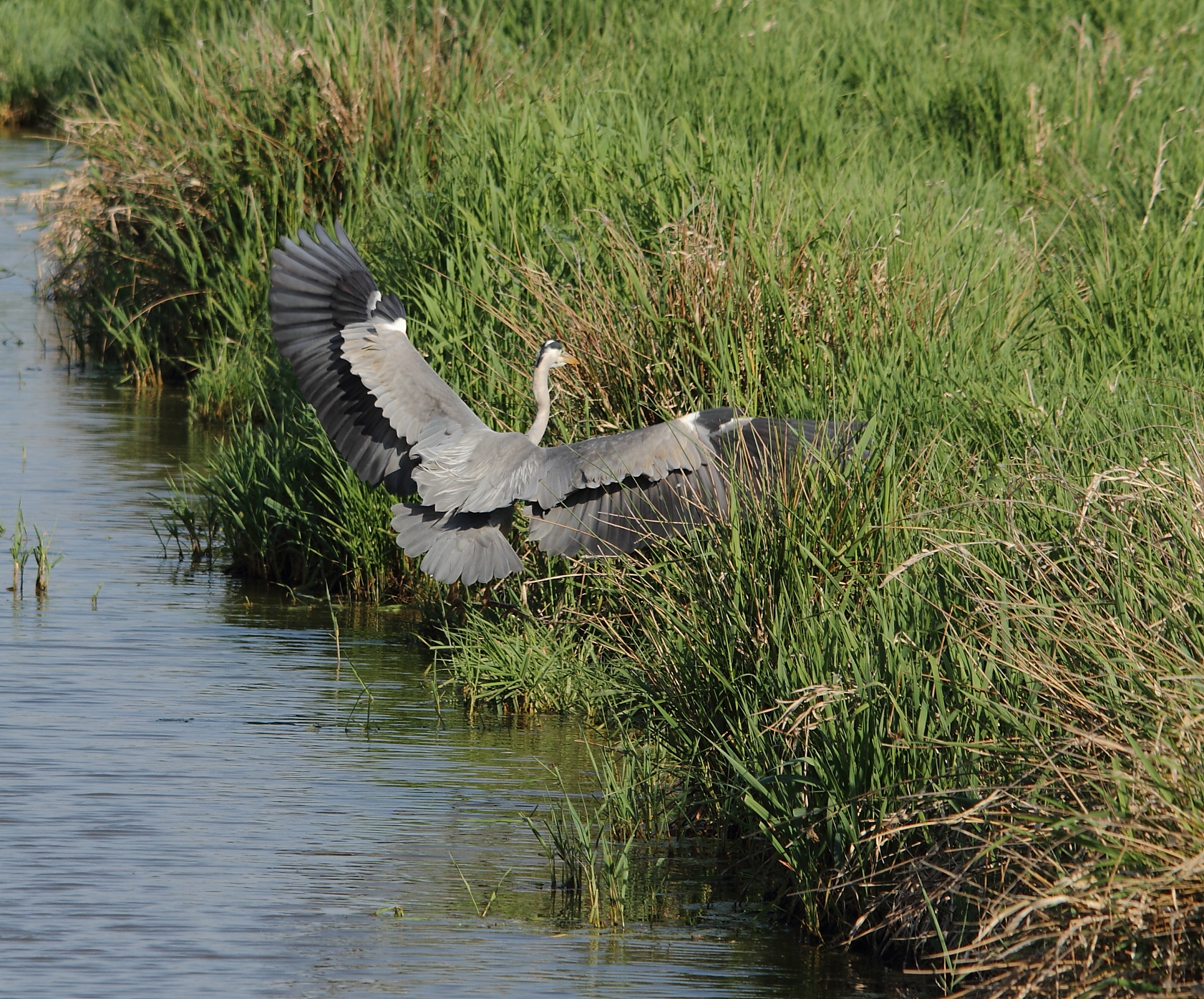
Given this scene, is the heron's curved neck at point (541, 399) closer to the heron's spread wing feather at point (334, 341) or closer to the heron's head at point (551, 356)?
the heron's head at point (551, 356)

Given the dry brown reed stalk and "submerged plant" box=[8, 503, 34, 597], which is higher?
the dry brown reed stalk

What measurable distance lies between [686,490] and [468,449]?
84 centimetres

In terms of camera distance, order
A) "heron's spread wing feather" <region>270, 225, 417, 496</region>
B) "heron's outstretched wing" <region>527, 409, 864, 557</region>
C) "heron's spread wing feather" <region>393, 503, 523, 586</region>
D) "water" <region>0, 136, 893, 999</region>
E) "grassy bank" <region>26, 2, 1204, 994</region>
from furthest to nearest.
Result: "heron's spread wing feather" <region>270, 225, 417, 496</region>
"heron's spread wing feather" <region>393, 503, 523, 586</region>
"heron's outstretched wing" <region>527, 409, 864, 557</region>
"water" <region>0, 136, 893, 999</region>
"grassy bank" <region>26, 2, 1204, 994</region>

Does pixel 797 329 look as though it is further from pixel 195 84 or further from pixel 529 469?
pixel 195 84

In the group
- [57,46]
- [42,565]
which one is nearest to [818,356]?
[42,565]

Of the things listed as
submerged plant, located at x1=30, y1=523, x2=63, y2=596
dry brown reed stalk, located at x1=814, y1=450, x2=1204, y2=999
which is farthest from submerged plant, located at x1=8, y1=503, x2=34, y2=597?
dry brown reed stalk, located at x1=814, y1=450, x2=1204, y2=999

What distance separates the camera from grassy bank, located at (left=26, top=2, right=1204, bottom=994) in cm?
404

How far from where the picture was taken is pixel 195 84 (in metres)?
11.0

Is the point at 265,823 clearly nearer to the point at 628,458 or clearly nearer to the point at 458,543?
the point at 458,543

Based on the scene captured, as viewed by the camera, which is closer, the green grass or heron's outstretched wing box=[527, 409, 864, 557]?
heron's outstretched wing box=[527, 409, 864, 557]

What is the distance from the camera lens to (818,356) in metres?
6.62

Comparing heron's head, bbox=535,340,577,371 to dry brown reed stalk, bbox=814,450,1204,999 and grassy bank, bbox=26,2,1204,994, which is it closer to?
grassy bank, bbox=26,2,1204,994

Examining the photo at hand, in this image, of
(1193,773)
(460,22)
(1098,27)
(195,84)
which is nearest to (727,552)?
(1193,773)

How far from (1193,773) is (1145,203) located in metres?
5.79
